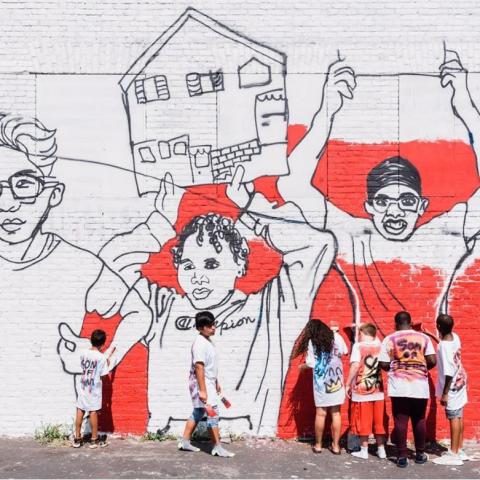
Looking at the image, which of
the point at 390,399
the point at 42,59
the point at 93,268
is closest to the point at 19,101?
the point at 42,59

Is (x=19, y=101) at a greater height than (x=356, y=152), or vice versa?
(x=19, y=101)

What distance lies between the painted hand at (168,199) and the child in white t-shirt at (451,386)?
Answer: 320 centimetres

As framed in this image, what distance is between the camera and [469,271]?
762 centimetres

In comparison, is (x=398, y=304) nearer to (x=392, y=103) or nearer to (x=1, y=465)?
(x=392, y=103)

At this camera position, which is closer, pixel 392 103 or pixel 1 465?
pixel 1 465

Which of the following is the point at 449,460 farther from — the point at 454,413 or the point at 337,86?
the point at 337,86

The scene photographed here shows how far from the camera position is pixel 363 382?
7.08 metres

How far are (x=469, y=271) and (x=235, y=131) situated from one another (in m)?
3.18

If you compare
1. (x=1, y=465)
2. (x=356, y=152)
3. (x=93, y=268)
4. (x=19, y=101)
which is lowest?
(x=1, y=465)

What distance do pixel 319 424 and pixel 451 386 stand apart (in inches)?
57.1

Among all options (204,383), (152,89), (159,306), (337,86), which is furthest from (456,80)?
(204,383)

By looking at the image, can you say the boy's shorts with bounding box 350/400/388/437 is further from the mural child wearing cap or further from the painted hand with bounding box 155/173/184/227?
the painted hand with bounding box 155/173/184/227

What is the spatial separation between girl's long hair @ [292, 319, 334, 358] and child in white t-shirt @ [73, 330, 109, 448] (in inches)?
88.0

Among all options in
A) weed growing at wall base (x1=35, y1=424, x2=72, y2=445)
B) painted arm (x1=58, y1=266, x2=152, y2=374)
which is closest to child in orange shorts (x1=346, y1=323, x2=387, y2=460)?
painted arm (x1=58, y1=266, x2=152, y2=374)
